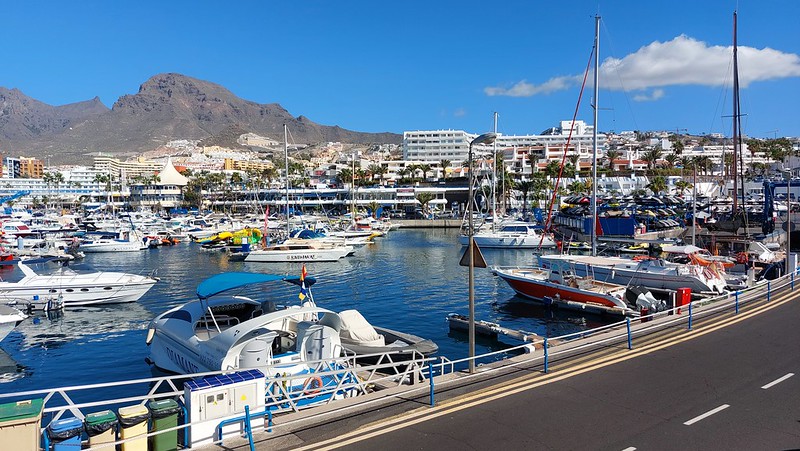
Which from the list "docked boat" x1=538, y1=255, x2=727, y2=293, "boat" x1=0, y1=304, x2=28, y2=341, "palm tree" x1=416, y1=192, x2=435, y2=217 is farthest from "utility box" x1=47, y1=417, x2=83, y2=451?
"palm tree" x1=416, y1=192, x2=435, y2=217

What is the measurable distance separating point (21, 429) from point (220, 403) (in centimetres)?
300

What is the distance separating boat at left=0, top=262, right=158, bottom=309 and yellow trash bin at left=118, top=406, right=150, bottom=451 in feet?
93.5

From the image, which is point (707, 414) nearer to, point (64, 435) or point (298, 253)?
point (64, 435)

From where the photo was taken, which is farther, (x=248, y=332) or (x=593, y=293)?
(x=593, y=293)

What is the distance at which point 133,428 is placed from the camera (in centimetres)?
873

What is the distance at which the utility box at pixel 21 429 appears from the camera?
7.72 meters

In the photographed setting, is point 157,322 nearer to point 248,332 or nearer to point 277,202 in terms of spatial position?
point 248,332

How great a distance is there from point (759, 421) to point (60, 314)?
3470cm

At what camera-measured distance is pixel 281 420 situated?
34.1 feet

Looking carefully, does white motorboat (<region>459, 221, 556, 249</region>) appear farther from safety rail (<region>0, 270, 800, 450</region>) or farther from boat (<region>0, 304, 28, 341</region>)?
boat (<region>0, 304, 28, 341</region>)

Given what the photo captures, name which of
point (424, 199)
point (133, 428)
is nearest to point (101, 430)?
point (133, 428)

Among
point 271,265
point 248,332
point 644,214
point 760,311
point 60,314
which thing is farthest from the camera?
point 644,214

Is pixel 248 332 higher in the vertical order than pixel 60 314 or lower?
higher

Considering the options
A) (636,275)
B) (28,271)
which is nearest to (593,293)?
(636,275)
